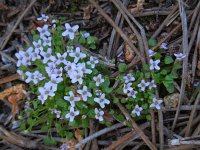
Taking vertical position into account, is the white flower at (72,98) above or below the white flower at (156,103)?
above

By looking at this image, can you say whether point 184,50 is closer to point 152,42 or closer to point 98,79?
point 152,42

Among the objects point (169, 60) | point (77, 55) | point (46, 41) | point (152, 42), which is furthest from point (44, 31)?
point (169, 60)

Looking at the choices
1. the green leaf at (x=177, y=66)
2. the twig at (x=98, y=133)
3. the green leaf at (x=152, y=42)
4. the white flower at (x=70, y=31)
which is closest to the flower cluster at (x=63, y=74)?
the white flower at (x=70, y=31)

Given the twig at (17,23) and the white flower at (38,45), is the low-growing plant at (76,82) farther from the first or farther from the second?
the twig at (17,23)

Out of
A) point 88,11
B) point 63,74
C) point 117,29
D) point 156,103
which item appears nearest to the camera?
point 156,103

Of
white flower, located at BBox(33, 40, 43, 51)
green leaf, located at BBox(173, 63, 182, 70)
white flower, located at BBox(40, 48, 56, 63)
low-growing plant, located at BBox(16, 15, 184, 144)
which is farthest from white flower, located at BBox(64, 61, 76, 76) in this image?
green leaf, located at BBox(173, 63, 182, 70)

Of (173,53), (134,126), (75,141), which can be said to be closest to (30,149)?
(75,141)

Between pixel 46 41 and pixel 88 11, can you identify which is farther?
pixel 88 11

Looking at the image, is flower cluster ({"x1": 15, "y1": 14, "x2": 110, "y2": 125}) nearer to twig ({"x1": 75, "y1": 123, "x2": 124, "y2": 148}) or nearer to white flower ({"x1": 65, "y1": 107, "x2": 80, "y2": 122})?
white flower ({"x1": 65, "y1": 107, "x2": 80, "y2": 122})
